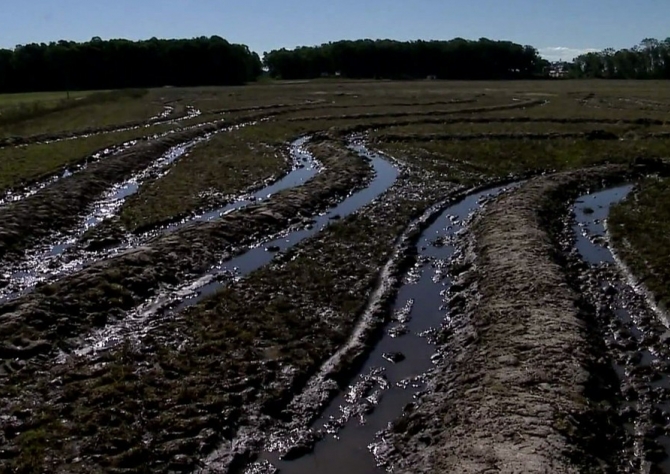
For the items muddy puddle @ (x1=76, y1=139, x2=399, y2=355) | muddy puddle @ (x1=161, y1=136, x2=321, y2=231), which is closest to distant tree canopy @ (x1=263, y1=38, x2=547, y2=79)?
muddy puddle @ (x1=161, y1=136, x2=321, y2=231)

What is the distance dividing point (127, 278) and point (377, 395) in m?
9.12

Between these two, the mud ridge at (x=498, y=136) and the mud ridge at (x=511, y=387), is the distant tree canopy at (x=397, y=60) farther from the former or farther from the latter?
the mud ridge at (x=511, y=387)

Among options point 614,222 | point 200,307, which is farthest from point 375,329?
point 614,222

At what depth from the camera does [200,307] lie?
60.5 ft

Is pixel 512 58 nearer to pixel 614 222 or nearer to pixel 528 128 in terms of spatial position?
pixel 528 128

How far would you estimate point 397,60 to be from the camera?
568 feet

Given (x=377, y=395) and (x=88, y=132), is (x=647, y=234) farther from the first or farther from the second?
(x=88, y=132)

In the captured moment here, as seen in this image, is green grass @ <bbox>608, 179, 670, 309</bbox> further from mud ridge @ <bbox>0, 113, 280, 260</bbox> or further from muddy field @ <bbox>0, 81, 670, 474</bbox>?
mud ridge @ <bbox>0, 113, 280, 260</bbox>

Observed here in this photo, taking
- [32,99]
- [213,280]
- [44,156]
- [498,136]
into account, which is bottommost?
[213,280]

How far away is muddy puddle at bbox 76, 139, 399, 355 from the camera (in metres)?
16.8

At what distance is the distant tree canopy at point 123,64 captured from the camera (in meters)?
132

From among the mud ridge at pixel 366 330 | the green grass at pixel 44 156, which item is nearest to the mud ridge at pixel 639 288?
the mud ridge at pixel 366 330

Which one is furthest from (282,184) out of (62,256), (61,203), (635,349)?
(635,349)

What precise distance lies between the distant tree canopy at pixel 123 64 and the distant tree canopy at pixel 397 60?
16.1 m
